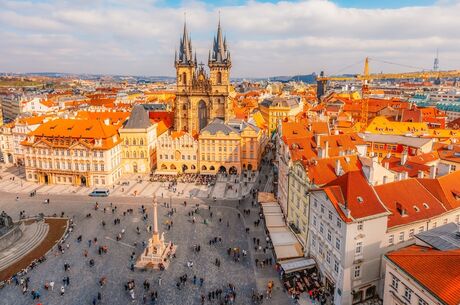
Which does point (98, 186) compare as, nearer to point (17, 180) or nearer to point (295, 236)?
point (17, 180)

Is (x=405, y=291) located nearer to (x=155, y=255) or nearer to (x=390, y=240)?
(x=390, y=240)

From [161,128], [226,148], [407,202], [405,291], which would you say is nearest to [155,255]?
[405,291]

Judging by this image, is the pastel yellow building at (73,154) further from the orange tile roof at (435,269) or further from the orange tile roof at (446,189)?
the orange tile roof at (435,269)

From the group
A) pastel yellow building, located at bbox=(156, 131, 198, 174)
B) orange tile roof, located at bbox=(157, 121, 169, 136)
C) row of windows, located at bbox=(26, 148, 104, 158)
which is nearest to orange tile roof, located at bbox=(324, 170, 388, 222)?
pastel yellow building, located at bbox=(156, 131, 198, 174)

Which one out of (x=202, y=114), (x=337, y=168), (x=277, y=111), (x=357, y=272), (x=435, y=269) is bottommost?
(x=357, y=272)

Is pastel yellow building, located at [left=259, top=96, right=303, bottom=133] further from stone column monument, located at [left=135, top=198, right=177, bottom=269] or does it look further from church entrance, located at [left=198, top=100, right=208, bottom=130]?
stone column monument, located at [left=135, top=198, right=177, bottom=269]
